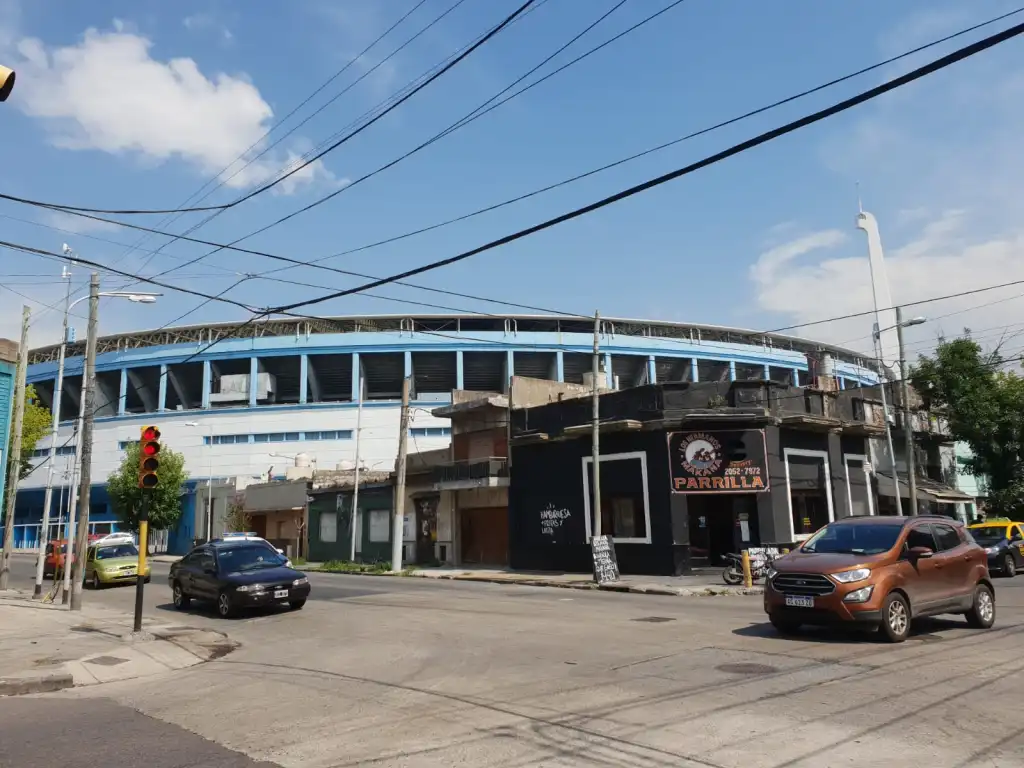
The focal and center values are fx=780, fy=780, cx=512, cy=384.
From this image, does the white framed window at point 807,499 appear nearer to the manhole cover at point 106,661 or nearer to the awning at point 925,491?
the awning at point 925,491

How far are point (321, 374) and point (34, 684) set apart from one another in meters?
65.8

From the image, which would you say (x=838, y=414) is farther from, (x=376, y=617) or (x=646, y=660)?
(x=646, y=660)

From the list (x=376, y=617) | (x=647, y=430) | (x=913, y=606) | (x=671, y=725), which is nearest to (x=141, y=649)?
(x=376, y=617)

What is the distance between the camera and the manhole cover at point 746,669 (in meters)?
8.84

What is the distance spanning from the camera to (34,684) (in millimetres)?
9680

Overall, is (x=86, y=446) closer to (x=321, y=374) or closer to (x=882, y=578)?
(x=882, y=578)

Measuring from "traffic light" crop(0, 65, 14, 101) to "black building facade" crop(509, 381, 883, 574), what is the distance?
2262 cm

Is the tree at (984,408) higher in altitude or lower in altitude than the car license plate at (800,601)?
higher

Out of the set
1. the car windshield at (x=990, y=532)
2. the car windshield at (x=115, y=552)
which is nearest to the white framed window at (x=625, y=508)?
the car windshield at (x=990, y=532)

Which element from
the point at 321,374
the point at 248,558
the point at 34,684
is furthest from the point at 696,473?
the point at 321,374

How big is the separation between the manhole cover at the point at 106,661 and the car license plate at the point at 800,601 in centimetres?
978

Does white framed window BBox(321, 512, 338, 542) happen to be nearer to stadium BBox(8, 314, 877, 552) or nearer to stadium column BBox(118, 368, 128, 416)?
stadium BBox(8, 314, 877, 552)

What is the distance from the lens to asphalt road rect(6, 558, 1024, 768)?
5.99 metres

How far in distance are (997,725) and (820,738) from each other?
167 centimetres
